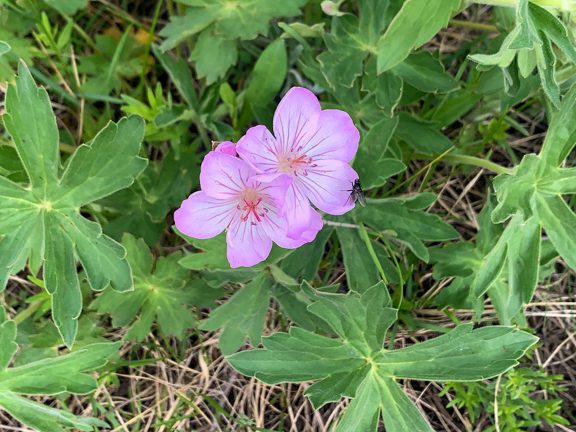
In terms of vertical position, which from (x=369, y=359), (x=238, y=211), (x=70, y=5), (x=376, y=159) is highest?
(x=70, y=5)

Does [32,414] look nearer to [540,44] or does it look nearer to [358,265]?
[358,265]

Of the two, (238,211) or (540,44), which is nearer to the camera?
(540,44)

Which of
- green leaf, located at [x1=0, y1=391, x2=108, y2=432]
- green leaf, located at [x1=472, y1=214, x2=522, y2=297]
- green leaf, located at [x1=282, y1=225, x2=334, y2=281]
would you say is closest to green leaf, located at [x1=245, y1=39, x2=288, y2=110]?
green leaf, located at [x1=282, y1=225, x2=334, y2=281]

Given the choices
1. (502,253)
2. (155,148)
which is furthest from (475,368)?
(155,148)

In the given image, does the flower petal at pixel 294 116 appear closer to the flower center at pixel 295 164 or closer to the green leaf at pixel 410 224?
the flower center at pixel 295 164

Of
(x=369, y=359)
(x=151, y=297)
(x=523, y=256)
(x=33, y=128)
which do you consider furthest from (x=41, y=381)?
(x=523, y=256)

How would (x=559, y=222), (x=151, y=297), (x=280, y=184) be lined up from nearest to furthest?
(x=280, y=184), (x=559, y=222), (x=151, y=297)

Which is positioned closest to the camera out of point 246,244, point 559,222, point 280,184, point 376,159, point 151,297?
point 280,184
